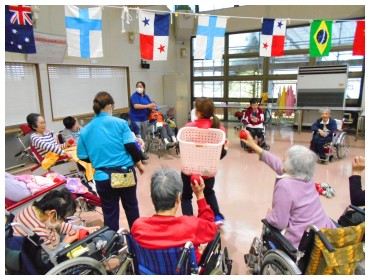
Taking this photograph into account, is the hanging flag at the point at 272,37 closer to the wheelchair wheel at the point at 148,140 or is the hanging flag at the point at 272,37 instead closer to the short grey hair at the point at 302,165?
the wheelchair wheel at the point at 148,140

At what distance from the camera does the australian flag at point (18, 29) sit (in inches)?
123

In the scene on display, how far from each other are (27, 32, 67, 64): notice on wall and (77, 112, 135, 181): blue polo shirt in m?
3.18

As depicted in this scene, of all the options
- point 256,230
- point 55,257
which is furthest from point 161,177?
point 256,230

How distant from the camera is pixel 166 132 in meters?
5.13

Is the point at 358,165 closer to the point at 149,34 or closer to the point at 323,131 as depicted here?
the point at 323,131

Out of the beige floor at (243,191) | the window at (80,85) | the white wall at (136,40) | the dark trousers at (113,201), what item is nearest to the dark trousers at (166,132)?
the beige floor at (243,191)

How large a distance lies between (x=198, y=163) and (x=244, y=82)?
6.47 metres

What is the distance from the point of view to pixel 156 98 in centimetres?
754

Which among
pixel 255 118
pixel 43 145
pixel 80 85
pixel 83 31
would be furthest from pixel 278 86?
pixel 43 145

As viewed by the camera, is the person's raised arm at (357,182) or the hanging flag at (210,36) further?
the hanging flag at (210,36)

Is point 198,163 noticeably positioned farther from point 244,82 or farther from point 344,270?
point 244,82

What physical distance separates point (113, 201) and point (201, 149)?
2.55ft

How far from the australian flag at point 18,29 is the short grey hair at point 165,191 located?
303cm

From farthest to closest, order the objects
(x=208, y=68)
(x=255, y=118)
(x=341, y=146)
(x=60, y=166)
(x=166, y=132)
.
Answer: (x=208, y=68), (x=255, y=118), (x=166, y=132), (x=341, y=146), (x=60, y=166)
